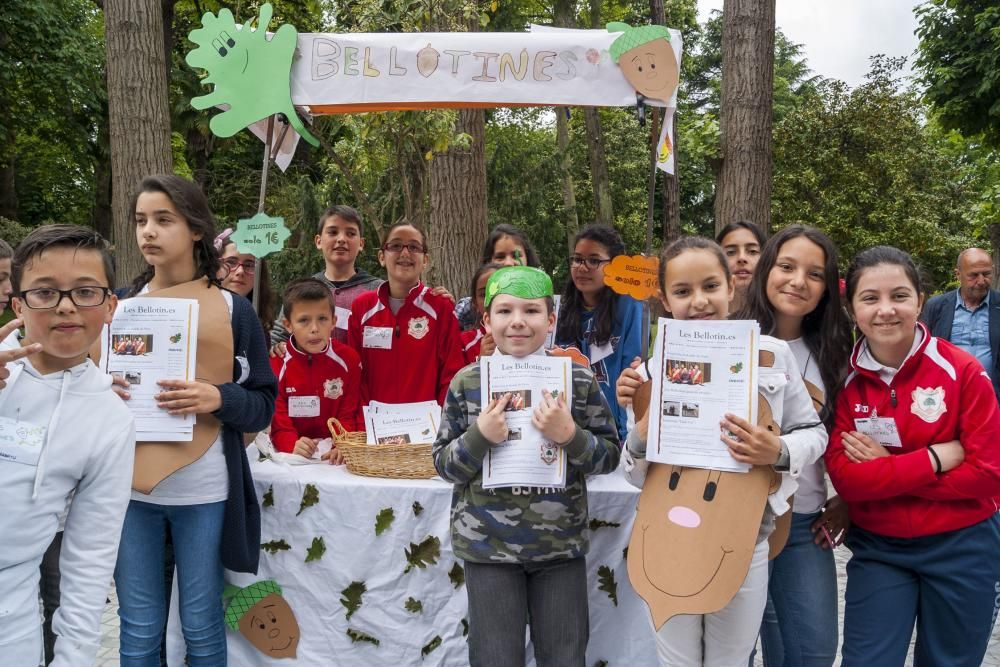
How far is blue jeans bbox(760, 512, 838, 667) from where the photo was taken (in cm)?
223

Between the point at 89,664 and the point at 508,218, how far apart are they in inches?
451

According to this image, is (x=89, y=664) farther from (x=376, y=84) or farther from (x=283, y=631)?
(x=376, y=84)

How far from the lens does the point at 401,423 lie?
3.04m

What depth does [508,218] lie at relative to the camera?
12750mm

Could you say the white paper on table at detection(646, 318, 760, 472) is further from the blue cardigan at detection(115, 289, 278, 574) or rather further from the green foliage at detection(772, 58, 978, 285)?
the green foliage at detection(772, 58, 978, 285)

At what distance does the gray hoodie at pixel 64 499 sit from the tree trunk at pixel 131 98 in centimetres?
486

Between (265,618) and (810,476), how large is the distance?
214 centimetres

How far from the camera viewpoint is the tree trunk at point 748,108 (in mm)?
5773

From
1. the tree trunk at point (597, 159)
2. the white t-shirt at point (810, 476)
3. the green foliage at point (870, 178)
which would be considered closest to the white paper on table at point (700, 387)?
the white t-shirt at point (810, 476)

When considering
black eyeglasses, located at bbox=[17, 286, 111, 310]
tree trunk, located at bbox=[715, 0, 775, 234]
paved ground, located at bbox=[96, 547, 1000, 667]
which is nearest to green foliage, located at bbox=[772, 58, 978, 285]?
tree trunk, located at bbox=[715, 0, 775, 234]

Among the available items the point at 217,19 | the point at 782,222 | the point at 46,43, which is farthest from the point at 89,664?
the point at 782,222

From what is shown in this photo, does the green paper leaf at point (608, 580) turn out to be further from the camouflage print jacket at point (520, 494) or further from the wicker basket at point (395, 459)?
the wicker basket at point (395, 459)

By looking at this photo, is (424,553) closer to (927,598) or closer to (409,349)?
(409,349)

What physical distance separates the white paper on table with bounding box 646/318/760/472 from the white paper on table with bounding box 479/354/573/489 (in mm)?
285
